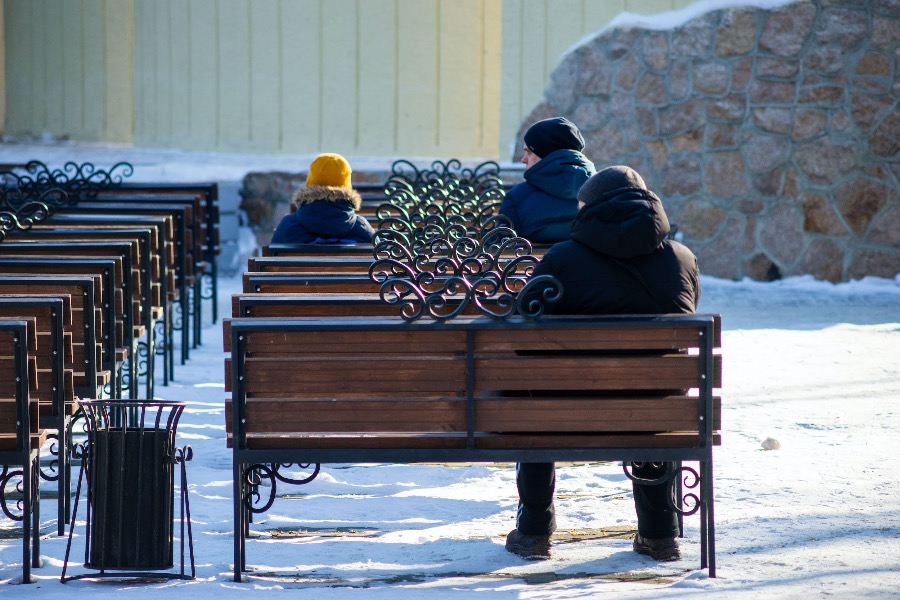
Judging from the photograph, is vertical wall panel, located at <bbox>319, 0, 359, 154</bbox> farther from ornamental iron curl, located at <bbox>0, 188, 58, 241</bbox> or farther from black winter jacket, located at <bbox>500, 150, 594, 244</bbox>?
black winter jacket, located at <bbox>500, 150, 594, 244</bbox>

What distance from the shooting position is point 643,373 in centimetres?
393

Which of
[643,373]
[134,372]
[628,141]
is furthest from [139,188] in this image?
[643,373]

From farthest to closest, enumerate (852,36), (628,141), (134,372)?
(628,141)
(852,36)
(134,372)

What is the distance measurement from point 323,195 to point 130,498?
9.64 feet

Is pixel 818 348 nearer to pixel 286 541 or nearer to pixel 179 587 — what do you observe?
pixel 286 541

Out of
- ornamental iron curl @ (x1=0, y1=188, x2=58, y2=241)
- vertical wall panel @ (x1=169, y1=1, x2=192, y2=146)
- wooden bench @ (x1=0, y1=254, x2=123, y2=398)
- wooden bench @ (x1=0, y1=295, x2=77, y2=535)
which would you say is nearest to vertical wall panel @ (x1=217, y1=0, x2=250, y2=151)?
vertical wall panel @ (x1=169, y1=1, x2=192, y2=146)

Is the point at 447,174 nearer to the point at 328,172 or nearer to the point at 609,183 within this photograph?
the point at 328,172

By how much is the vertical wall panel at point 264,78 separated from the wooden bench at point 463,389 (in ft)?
29.1

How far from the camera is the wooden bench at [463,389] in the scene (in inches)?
153

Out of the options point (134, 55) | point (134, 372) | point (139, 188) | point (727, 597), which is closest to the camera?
point (727, 597)

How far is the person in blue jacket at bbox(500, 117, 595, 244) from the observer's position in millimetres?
6137

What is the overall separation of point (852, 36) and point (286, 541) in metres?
7.60

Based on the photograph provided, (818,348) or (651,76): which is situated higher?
(651,76)

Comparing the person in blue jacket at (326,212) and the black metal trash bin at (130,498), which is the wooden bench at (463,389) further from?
the person in blue jacket at (326,212)
